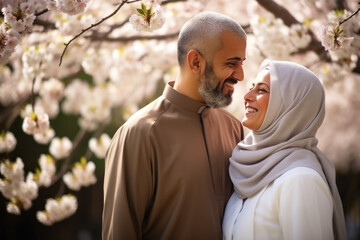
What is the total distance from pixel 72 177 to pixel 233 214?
3055 mm

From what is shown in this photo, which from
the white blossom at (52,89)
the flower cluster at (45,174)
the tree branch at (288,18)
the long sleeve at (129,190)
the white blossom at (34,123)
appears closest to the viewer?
the long sleeve at (129,190)

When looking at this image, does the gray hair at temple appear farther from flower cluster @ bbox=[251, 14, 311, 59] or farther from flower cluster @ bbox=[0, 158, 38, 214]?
flower cluster @ bbox=[0, 158, 38, 214]

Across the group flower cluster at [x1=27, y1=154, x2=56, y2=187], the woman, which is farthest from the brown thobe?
flower cluster at [x1=27, y1=154, x2=56, y2=187]

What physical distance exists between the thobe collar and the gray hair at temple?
0.18 meters

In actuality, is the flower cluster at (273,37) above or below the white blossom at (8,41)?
below

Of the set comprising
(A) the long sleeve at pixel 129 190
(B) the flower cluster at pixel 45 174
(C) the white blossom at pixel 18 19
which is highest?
(C) the white blossom at pixel 18 19

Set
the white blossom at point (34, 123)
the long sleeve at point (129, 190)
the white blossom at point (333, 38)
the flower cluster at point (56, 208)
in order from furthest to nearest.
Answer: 1. the flower cluster at point (56, 208)
2. the white blossom at point (34, 123)
3. the white blossom at point (333, 38)
4. the long sleeve at point (129, 190)

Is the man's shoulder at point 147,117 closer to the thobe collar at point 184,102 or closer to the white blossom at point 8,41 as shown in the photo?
the thobe collar at point 184,102

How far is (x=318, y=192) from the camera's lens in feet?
8.58

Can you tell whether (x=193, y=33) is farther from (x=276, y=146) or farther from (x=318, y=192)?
(x=318, y=192)

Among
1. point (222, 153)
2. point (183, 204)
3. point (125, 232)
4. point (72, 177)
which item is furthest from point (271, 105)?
point (72, 177)

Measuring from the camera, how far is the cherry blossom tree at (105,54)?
3484 mm

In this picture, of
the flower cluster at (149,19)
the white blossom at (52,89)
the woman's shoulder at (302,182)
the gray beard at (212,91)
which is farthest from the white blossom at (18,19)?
the white blossom at (52,89)

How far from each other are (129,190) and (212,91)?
0.64m
